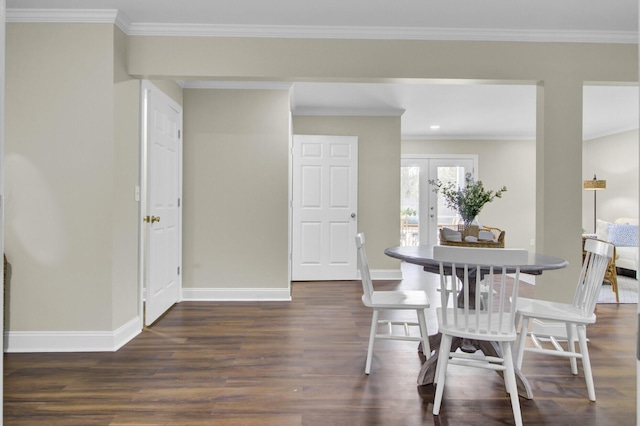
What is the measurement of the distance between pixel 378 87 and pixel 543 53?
1918 millimetres

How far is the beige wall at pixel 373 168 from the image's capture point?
6.10 meters

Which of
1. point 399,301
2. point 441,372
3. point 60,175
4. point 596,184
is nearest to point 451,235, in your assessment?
point 399,301

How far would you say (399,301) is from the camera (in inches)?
107

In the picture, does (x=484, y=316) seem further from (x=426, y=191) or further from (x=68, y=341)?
(x=426, y=191)

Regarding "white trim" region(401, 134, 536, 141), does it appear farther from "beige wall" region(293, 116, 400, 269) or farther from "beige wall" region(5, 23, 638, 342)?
"beige wall" region(5, 23, 638, 342)

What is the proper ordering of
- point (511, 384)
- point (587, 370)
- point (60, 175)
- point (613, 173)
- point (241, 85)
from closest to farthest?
point (511, 384) < point (587, 370) < point (60, 175) < point (241, 85) < point (613, 173)

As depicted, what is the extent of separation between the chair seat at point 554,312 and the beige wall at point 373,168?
3505 millimetres

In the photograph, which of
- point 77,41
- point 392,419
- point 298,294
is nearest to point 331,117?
point 298,294

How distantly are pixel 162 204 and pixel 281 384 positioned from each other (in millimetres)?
2194

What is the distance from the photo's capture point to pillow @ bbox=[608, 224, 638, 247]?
6424 mm

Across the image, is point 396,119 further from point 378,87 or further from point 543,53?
point 543,53

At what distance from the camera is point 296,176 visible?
5.91m

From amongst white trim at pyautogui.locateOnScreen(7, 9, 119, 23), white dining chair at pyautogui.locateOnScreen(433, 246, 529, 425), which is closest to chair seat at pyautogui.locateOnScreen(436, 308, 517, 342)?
white dining chair at pyautogui.locateOnScreen(433, 246, 529, 425)

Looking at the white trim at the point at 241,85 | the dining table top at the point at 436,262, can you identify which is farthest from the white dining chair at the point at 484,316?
the white trim at the point at 241,85
